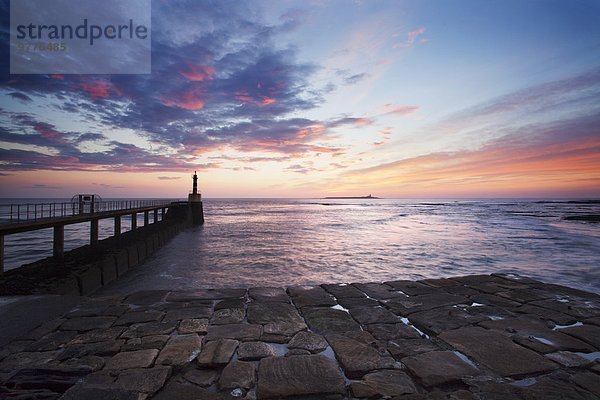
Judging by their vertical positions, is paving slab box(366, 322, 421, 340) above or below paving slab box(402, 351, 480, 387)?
below

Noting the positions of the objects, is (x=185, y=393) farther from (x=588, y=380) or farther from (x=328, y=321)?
(x=588, y=380)

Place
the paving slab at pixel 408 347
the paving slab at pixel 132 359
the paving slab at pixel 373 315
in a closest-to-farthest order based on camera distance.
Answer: the paving slab at pixel 132 359, the paving slab at pixel 408 347, the paving slab at pixel 373 315

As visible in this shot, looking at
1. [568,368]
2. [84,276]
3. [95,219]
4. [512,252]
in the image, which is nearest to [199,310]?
[568,368]

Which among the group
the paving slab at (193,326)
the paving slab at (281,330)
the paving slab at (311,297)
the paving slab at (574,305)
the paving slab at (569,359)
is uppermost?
the paving slab at (569,359)

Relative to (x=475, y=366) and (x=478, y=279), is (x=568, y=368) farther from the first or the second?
(x=478, y=279)

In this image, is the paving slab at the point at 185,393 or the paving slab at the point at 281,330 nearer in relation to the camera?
the paving slab at the point at 185,393

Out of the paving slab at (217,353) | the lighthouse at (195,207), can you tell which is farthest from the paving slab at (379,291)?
the lighthouse at (195,207)

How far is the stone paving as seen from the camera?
9.08 ft

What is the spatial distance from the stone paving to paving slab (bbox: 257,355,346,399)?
11mm

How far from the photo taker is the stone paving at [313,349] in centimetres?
277

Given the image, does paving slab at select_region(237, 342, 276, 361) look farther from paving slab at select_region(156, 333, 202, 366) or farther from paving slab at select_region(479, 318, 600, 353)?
paving slab at select_region(479, 318, 600, 353)

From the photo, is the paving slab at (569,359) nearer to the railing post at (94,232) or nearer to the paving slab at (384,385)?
the paving slab at (384,385)

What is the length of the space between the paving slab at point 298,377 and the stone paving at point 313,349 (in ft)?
0.04

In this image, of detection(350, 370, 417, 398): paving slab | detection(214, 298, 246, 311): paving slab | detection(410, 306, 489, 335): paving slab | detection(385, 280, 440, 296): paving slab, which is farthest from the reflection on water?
detection(350, 370, 417, 398): paving slab
